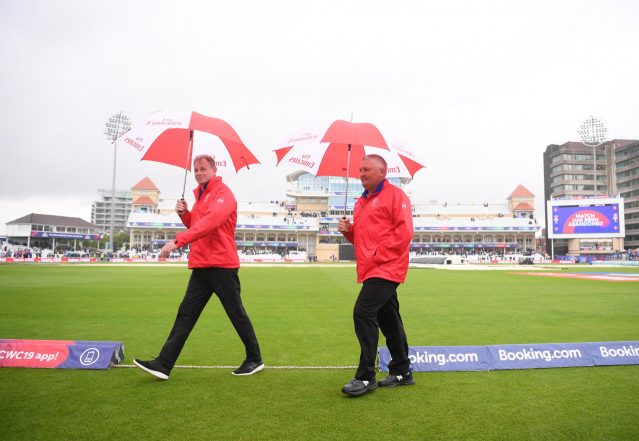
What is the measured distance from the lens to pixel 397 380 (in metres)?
4.60

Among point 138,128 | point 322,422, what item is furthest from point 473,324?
point 138,128

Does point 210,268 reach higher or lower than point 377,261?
lower

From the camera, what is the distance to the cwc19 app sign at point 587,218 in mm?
54031

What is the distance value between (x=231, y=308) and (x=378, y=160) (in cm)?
227

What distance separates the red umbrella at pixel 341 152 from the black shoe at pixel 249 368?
7.30ft

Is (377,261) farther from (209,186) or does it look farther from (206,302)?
(209,186)

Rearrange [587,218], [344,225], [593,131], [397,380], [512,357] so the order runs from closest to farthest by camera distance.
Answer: [397,380]
[344,225]
[512,357]
[587,218]
[593,131]

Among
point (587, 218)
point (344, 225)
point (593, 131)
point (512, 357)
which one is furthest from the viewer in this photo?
point (593, 131)

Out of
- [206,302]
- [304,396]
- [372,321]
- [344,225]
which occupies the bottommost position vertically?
[304,396]

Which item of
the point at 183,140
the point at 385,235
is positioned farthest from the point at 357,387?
the point at 183,140

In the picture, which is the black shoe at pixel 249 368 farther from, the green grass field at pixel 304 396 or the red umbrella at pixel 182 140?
the red umbrella at pixel 182 140

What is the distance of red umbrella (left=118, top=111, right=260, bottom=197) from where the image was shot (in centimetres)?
557

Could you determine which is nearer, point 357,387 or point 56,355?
point 357,387

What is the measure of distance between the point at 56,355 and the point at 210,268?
2063 millimetres
